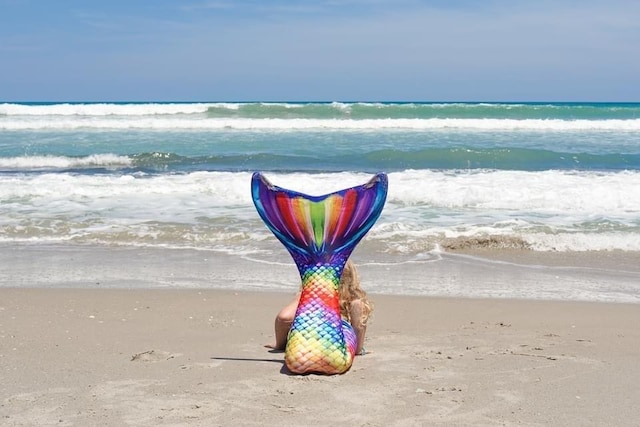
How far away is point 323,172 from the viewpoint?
53.3 ft

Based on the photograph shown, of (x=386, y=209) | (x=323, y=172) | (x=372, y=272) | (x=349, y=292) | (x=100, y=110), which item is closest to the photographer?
(x=349, y=292)

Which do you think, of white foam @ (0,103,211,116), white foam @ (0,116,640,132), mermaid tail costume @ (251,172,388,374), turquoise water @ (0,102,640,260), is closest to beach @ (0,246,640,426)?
mermaid tail costume @ (251,172,388,374)

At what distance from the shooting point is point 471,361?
4117 millimetres

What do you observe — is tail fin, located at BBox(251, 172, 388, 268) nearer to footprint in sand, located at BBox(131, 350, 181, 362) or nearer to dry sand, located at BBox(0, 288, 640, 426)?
dry sand, located at BBox(0, 288, 640, 426)

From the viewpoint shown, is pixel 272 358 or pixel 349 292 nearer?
pixel 272 358

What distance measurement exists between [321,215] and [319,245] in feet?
0.57

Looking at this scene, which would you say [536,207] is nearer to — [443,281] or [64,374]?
[443,281]

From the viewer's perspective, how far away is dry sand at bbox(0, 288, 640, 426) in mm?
3328

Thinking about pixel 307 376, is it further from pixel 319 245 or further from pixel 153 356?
pixel 153 356

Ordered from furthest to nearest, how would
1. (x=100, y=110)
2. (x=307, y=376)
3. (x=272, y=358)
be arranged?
(x=100, y=110)
(x=272, y=358)
(x=307, y=376)

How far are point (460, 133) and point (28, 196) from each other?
735 inches

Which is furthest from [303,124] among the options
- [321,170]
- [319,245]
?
[319,245]

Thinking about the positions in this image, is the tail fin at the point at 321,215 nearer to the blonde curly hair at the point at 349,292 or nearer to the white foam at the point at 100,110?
the blonde curly hair at the point at 349,292

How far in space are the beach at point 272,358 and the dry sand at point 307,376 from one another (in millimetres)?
12
